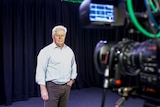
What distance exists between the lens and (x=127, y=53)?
115 cm

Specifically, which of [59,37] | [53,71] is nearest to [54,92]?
[53,71]

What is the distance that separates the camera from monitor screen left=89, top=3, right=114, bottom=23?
46.2 inches

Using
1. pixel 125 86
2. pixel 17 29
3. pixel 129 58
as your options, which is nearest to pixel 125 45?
pixel 129 58

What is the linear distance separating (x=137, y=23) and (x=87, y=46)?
15.4 ft

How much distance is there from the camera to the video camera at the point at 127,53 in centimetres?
102

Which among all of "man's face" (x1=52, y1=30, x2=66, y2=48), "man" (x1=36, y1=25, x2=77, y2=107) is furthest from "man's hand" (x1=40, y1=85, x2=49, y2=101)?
"man's face" (x1=52, y1=30, x2=66, y2=48)

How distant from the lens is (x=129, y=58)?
3.71ft

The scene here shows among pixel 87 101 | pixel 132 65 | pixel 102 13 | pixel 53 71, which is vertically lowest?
pixel 87 101

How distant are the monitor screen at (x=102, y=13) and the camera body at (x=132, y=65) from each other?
135 millimetres

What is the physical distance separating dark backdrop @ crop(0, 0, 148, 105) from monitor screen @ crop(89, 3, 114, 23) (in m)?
2.95

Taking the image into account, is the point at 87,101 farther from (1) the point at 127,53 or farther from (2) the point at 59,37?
(1) the point at 127,53

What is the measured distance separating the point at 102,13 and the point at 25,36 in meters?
3.60

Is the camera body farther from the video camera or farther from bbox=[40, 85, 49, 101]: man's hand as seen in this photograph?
bbox=[40, 85, 49, 101]: man's hand

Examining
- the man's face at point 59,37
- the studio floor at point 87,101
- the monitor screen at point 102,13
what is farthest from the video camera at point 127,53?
the studio floor at point 87,101
